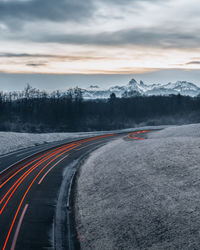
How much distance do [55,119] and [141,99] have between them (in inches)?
3123

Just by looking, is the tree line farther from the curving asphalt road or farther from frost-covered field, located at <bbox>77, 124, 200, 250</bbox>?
frost-covered field, located at <bbox>77, 124, 200, 250</bbox>

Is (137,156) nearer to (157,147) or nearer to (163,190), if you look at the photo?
(157,147)

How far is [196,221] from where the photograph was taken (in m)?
11.9

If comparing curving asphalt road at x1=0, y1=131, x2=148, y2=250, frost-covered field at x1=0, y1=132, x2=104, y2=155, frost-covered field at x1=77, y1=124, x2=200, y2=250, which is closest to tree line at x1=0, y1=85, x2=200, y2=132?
frost-covered field at x1=0, y1=132, x2=104, y2=155

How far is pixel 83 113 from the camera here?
5261 inches

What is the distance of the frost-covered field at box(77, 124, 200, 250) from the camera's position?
471 inches

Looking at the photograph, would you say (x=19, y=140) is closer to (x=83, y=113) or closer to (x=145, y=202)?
(x=145, y=202)

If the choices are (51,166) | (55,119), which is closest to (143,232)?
(51,166)

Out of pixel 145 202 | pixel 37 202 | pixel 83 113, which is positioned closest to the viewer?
pixel 145 202

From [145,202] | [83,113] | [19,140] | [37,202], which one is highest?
[83,113]

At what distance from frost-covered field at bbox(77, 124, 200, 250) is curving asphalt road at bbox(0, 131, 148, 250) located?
1.42 metres

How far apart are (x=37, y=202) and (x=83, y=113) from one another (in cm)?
11584

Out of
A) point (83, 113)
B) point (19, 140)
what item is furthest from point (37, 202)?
point (83, 113)

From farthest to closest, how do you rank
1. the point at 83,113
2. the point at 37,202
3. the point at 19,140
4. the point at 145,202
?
the point at 83,113 < the point at 19,140 < the point at 37,202 < the point at 145,202
